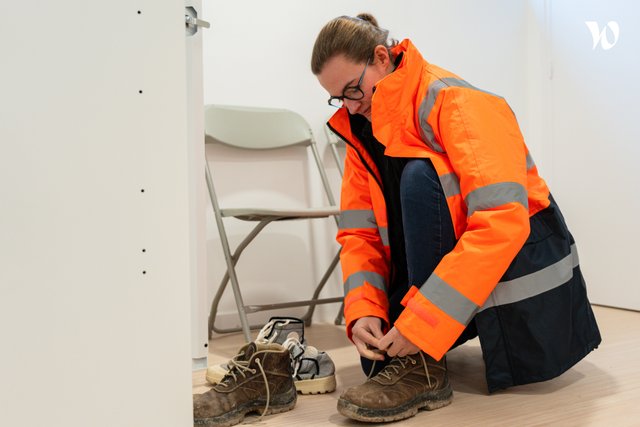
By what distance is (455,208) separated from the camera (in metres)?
1.33

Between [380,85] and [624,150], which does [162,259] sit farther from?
[624,150]

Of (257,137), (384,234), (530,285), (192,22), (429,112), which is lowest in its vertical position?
(530,285)

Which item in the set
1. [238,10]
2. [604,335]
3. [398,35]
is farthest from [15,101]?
[398,35]

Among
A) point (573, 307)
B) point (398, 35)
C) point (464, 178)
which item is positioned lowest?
point (573, 307)

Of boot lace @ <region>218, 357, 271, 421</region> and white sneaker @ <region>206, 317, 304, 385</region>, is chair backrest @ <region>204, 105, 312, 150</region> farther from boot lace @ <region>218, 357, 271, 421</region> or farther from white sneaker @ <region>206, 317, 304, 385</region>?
boot lace @ <region>218, 357, 271, 421</region>

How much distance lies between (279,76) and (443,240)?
125 cm

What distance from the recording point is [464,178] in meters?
1.27

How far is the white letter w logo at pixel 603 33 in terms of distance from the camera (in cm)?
243

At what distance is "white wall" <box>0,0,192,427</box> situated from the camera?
0.77m

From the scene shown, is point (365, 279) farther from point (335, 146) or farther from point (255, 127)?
point (335, 146)

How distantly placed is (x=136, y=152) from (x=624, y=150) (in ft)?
6.81

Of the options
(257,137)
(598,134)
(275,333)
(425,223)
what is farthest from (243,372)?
(598,134)

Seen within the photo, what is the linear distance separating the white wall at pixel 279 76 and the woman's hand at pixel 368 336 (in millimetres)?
942

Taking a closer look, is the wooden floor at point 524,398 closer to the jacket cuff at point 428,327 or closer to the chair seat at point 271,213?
the jacket cuff at point 428,327
